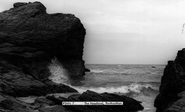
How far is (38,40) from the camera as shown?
4225 cm

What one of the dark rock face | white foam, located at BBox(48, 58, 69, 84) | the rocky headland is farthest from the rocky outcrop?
white foam, located at BBox(48, 58, 69, 84)

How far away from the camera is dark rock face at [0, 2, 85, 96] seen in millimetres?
38906

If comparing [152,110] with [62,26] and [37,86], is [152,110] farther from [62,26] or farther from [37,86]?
[62,26]

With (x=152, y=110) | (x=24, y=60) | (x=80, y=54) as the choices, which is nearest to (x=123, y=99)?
(x=152, y=110)

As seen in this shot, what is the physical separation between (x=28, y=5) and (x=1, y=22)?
23.0 feet

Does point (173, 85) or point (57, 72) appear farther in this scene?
point (57, 72)

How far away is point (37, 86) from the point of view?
2578cm

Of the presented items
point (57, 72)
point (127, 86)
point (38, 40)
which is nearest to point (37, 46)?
point (38, 40)

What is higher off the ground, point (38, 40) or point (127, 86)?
point (38, 40)

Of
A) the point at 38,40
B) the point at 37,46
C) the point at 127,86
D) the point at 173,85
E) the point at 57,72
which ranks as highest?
the point at 38,40

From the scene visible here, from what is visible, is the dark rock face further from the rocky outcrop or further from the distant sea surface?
the rocky outcrop

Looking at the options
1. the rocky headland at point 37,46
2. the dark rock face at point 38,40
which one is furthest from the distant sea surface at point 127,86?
the dark rock face at point 38,40

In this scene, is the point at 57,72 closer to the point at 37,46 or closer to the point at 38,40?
the point at 37,46

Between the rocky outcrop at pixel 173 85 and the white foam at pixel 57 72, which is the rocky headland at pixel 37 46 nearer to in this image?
the white foam at pixel 57 72
